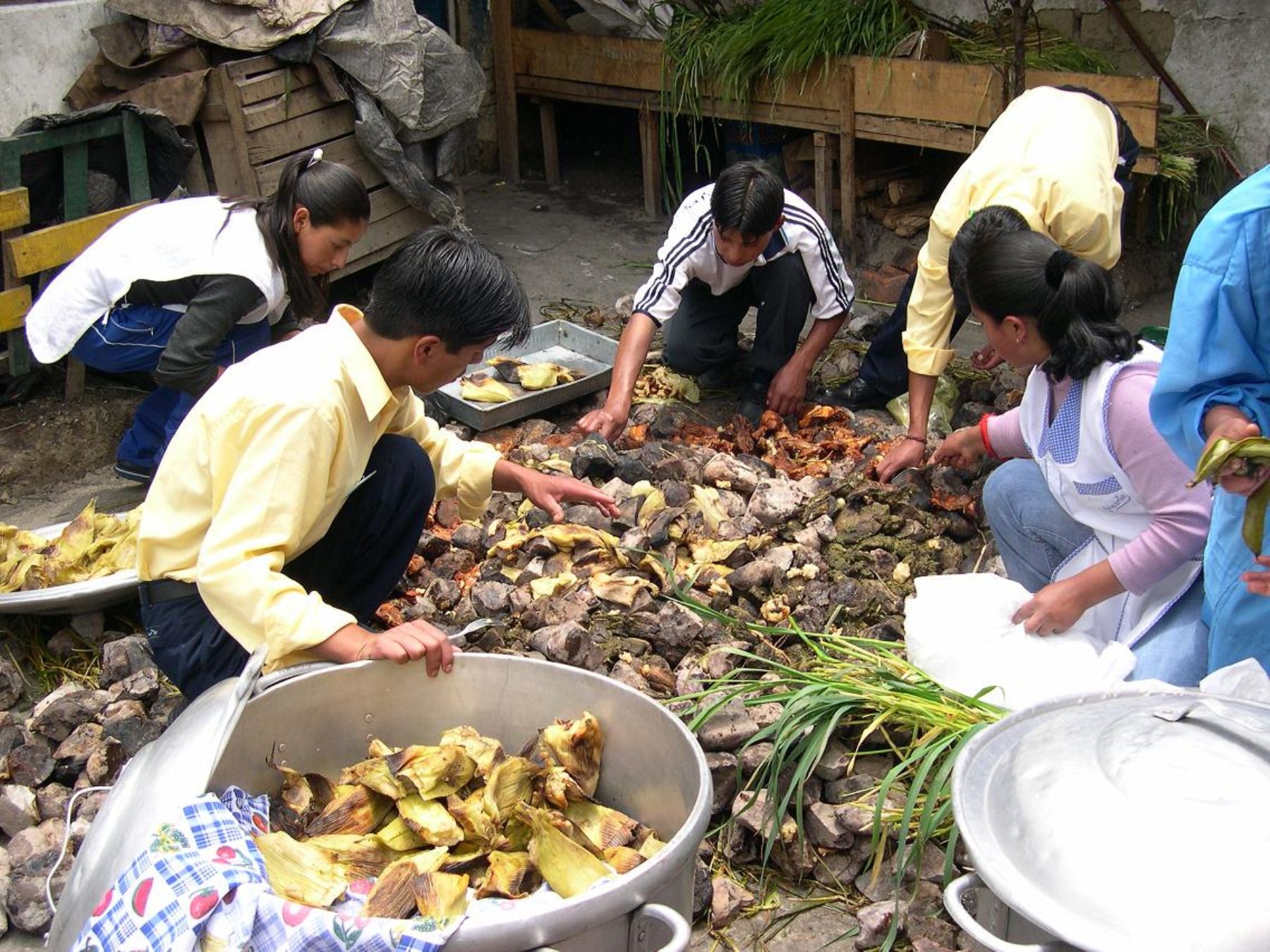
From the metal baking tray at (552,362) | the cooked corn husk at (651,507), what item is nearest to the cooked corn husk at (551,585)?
the cooked corn husk at (651,507)

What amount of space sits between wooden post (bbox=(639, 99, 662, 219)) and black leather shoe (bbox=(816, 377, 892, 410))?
331cm

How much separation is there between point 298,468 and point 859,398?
307 cm

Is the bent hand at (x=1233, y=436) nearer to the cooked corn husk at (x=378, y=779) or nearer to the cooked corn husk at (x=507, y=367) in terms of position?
the cooked corn husk at (x=378, y=779)

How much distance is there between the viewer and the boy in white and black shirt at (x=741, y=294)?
4285 millimetres

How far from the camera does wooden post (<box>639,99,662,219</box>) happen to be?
7.75m

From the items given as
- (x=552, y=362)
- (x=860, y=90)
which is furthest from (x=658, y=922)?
(x=860, y=90)

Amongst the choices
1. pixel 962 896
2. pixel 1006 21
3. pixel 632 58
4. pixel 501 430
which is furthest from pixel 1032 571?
pixel 632 58

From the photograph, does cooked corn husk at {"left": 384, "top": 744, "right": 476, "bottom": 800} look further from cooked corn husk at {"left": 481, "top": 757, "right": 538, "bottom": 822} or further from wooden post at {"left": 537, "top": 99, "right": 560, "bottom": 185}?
wooden post at {"left": 537, "top": 99, "right": 560, "bottom": 185}

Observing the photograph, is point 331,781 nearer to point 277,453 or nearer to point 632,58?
point 277,453

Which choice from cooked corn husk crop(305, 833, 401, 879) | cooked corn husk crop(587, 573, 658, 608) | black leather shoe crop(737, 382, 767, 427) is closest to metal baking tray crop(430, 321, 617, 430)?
black leather shoe crop(737, 382, 767, 427)

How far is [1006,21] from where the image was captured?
21.4 feet

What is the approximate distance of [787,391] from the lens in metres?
4.73

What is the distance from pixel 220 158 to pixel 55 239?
988 mm

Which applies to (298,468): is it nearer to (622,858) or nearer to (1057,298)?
(622,858)
